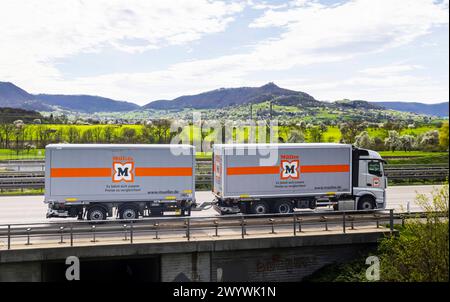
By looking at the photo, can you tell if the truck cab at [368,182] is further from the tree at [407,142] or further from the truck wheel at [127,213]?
the tree at [407,142]

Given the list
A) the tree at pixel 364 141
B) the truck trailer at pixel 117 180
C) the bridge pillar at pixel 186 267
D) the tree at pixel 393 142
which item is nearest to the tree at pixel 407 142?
the tree at pixel 393 142

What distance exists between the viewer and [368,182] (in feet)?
81.6

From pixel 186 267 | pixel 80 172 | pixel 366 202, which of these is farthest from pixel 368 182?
pixel 80 172

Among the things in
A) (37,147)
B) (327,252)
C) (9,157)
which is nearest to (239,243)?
(327,252)

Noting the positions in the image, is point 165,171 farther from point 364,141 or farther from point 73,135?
point 364,141

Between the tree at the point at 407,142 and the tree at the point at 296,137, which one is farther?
the tree at the point at 407,142

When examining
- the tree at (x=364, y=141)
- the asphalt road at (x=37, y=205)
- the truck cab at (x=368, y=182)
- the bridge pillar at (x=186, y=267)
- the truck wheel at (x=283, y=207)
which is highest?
the tree at (x=364, y=141)

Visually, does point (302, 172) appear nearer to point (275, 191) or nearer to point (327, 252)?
point (275, 191)

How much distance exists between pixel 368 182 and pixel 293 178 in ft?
13.8

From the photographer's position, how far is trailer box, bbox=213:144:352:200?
23406 millimetres

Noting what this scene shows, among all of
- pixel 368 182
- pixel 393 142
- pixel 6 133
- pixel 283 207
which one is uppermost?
pixel 6 133

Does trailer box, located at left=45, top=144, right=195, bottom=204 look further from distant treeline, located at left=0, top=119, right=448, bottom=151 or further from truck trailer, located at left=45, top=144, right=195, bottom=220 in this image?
distant treeline, located at left=0, top=119, right=448, bottom=151

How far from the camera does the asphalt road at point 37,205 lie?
2419 centimetres
